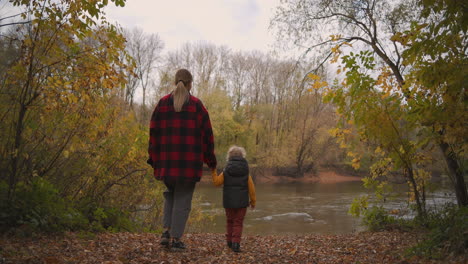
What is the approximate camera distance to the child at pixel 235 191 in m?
4.64

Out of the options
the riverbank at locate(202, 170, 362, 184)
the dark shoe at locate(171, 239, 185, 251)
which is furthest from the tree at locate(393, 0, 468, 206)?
the riverbank at locate(202, 170, 362, 184)

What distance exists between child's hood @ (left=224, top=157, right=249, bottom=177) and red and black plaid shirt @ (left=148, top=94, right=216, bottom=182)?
2.11ft

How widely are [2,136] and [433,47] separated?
4.86 metres

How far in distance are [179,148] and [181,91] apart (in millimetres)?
640

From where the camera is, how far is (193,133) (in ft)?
13.1

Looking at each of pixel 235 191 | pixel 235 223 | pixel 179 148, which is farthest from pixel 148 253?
pixel 235 191

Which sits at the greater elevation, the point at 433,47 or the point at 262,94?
the point at 262,94

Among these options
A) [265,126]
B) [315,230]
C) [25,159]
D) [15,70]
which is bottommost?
[315,230]

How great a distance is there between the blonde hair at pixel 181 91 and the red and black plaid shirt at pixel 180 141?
0.07 meters

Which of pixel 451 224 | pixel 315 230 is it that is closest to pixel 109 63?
pixel 451 224

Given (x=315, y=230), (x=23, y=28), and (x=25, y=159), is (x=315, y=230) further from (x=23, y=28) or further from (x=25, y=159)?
(x=23, y=28)

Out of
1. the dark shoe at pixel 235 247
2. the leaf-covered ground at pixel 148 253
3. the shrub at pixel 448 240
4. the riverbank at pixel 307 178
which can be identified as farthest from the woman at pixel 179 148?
the riverbank at pixel 307 178

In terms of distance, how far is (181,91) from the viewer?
399 centimetres

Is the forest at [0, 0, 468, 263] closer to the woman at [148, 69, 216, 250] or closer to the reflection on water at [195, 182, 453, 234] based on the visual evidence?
the woman at [148, 69, 216, 250]
